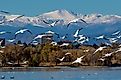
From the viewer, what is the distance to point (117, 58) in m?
158

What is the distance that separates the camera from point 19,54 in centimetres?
14388

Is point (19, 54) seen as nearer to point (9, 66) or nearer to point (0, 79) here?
point (9, 66)

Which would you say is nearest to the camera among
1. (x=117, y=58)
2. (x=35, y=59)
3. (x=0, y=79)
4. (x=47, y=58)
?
(x=0, y=79)

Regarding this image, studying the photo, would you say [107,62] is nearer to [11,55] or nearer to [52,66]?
[52,66]

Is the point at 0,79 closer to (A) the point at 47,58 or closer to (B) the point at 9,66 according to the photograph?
(B) the point at 9,66

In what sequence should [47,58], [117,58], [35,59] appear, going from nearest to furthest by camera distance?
1. [35,59]
2. [47,58]
3. [117,58]

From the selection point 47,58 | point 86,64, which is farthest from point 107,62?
point 47,58

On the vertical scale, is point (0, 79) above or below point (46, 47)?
below

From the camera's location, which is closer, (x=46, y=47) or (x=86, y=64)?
(x=86, y=64)

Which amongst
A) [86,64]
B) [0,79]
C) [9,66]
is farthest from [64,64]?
[0,79]

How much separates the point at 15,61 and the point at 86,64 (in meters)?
18.5

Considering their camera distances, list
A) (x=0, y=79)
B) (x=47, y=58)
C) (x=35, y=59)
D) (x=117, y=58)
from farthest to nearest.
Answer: (x=117, y=58), (x=47, y=58), (x=35, y=59), (x=0, y=79)

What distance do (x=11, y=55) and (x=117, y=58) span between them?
108ft

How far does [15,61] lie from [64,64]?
12848 millimetres
